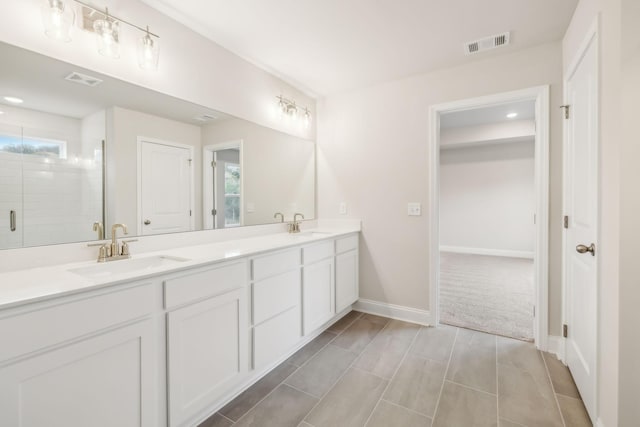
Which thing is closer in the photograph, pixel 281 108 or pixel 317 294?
pixel 317 294

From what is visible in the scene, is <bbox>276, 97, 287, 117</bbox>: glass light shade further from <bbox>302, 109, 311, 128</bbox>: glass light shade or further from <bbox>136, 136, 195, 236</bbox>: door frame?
<bbox>136, 136, 195, 236</bbox>: door frame

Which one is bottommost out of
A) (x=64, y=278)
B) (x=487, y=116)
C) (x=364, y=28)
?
(x=64, y=278)

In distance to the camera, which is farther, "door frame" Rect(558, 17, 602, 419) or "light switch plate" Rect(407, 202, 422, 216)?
"light switch plate" Rect(407, 202, 422, 216)

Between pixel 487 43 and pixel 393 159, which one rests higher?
pixel 487 43

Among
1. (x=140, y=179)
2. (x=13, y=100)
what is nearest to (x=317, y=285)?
(x=140, y=179)

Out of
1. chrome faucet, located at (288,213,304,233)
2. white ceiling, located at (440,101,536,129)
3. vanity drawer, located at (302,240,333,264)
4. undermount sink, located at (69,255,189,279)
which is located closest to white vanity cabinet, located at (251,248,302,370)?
vanity drawer, located at (302,240,333,264)

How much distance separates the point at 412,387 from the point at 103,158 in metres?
2.31

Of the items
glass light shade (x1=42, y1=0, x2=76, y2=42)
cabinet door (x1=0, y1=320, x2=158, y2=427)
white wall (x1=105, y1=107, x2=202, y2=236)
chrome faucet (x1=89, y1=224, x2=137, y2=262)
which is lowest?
cabinet door (x1=0, y1=320, x2=158, y2=427)

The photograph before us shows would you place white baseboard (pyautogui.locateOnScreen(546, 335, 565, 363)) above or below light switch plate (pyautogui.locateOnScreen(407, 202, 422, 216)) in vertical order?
below

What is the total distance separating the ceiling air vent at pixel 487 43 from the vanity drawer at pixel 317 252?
1972 mm

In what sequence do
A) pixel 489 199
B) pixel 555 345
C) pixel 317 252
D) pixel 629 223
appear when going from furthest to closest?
pixel 489 199 → pixel 317 252 → pixel 555 345 → pixel 629 223

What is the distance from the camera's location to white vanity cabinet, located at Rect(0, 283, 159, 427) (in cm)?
95

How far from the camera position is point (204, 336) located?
1530 mm

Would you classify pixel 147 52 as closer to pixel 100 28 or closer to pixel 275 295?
pixel 100 28
